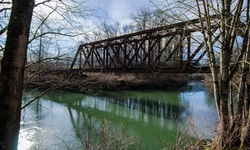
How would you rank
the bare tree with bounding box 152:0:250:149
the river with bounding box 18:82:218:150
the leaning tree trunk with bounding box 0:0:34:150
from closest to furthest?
the leaning tree trunk with bounding box 0:0:34:150, the bare tree with bounding box 152:0:250:149, the river with bounding box 18:82:218:150

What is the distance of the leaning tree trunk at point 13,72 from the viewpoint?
1907 millimetres

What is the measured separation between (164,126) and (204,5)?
27.0ft

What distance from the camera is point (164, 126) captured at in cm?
1132

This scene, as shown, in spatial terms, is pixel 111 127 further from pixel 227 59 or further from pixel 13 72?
pixel 13 72

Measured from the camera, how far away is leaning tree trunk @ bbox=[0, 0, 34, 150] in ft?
6.26

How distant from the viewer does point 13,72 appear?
193 cm

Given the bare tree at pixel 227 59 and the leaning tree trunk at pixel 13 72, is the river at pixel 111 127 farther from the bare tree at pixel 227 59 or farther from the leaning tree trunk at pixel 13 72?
the leaning tree trunk at pixel 13 72

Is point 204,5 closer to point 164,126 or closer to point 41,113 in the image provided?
point 164,126

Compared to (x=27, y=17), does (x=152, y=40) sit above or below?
above

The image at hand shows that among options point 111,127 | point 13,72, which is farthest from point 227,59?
point 111,127

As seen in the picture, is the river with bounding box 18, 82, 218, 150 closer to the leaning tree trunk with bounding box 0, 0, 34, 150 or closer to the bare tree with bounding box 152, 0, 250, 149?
the bare tree with bounding box 152, 0, 250, 149

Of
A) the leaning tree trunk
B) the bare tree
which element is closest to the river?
the bare tree

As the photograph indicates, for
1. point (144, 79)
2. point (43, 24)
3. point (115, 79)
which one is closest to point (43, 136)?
point (43, 24)

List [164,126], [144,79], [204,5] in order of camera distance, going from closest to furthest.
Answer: [204,5] → [164,126] → [144,79]
